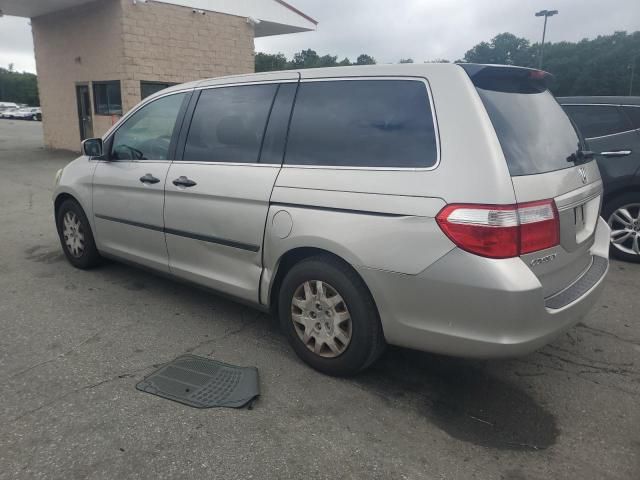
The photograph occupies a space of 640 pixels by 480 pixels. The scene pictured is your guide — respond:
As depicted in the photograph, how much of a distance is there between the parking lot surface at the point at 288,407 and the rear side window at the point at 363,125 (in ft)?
4.45

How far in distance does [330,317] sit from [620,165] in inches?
165

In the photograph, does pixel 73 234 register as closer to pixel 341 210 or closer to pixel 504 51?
pixel 341 210

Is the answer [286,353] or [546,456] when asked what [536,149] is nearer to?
[546,456]

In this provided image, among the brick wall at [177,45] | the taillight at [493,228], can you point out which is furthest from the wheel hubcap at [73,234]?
the brick wall at [177,45]

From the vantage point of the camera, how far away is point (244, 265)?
3.53 meters

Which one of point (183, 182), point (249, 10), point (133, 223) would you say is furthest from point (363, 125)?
point (249, 10)

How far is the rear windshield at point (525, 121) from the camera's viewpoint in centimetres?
269

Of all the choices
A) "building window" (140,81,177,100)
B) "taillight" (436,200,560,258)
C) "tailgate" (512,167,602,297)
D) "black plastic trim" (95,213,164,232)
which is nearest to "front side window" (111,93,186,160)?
"black plastic trim" (95,213,164,232)

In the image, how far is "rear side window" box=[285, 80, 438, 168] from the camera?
2.78 m

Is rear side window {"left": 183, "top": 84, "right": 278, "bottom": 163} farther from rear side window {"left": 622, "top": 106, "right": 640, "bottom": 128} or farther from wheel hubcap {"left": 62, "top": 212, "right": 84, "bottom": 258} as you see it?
rear side window {"left": 622, "top": 106, "right": 640, "bottom": 128}

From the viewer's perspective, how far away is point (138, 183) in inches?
166

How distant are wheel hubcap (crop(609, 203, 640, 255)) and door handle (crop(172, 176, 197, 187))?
4.52 metres

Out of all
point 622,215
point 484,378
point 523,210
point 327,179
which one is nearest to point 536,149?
point 523,210

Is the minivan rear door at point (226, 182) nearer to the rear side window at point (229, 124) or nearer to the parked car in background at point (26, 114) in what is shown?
the rear side window at point (229, 124)
